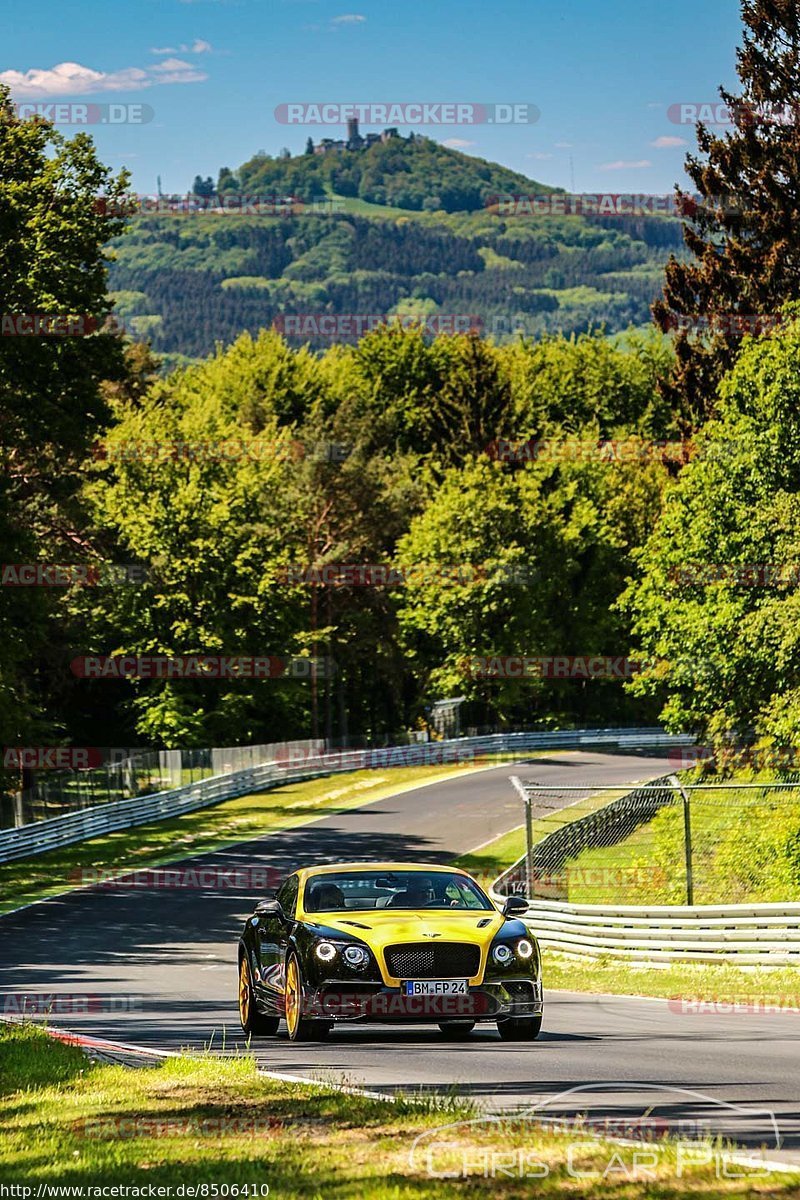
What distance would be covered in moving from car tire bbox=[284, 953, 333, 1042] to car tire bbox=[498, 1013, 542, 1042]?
1454 millimetres

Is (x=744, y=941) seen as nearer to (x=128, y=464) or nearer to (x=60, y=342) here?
(x=60, y=342)

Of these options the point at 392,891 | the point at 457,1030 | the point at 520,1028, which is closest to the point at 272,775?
the point at 392,891

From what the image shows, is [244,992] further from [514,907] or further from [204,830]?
[204,830]

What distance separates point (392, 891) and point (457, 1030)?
1286 mm

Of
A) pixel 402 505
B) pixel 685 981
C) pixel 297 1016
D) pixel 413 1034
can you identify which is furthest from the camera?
pixel 402 505

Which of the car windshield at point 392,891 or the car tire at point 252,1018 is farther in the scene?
the car tire at point 252,1018

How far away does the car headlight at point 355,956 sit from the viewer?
12688 millimetres

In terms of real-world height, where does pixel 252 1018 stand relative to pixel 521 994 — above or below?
below

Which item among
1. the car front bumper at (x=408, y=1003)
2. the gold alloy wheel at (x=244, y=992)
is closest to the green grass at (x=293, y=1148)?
the car front bumper at (x=408, y=1003)

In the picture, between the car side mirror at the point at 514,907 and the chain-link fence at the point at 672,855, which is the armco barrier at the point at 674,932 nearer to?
the chain-link fence at the point at 672,855

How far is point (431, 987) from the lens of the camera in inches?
499

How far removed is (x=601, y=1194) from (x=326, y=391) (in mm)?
89600

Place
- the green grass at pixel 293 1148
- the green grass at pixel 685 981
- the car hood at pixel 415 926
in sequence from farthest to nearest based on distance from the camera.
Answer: the green grass at pixel 685 981 → the car hood at pixel 415 926 → the green grass at pixel 293 1148

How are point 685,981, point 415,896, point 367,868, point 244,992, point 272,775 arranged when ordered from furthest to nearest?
point 272,775, point 685,981, point 244,992, point 367,868, point 415,896
